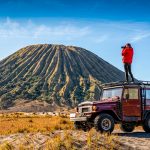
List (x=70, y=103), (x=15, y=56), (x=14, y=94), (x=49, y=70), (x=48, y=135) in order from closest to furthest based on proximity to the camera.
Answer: (x=48, y=135) → (x=70, y=103) → (x=14, y=94) → (x=49, y=70) → (x=15, y=56)

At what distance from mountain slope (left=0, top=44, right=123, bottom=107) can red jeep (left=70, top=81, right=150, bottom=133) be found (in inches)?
3777

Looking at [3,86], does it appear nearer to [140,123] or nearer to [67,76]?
[67,76]

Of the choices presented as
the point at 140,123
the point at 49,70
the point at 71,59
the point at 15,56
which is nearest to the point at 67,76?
the point at 49,70

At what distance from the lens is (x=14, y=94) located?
131250 millimetres

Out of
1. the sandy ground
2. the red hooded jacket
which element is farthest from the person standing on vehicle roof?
the sandy ground

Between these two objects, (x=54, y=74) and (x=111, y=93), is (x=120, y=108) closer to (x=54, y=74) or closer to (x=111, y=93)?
(x=111, y=93)

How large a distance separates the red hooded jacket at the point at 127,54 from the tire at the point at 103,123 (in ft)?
13.3

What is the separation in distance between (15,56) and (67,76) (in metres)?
41.3

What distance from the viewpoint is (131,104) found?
20.4m

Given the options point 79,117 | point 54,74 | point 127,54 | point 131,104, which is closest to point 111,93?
point 131,104

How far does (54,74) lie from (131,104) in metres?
130

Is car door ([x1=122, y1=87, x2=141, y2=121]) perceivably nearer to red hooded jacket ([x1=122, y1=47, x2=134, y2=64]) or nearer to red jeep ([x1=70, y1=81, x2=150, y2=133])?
red jeep ([x1=70, y1=81, x2=150, y2=133])

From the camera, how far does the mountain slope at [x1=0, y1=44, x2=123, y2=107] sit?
130m

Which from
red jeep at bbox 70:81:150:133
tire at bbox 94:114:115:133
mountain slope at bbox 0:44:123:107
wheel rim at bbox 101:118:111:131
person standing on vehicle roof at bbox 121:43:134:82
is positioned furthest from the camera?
mountain slope at bbox 0:44:123:107
